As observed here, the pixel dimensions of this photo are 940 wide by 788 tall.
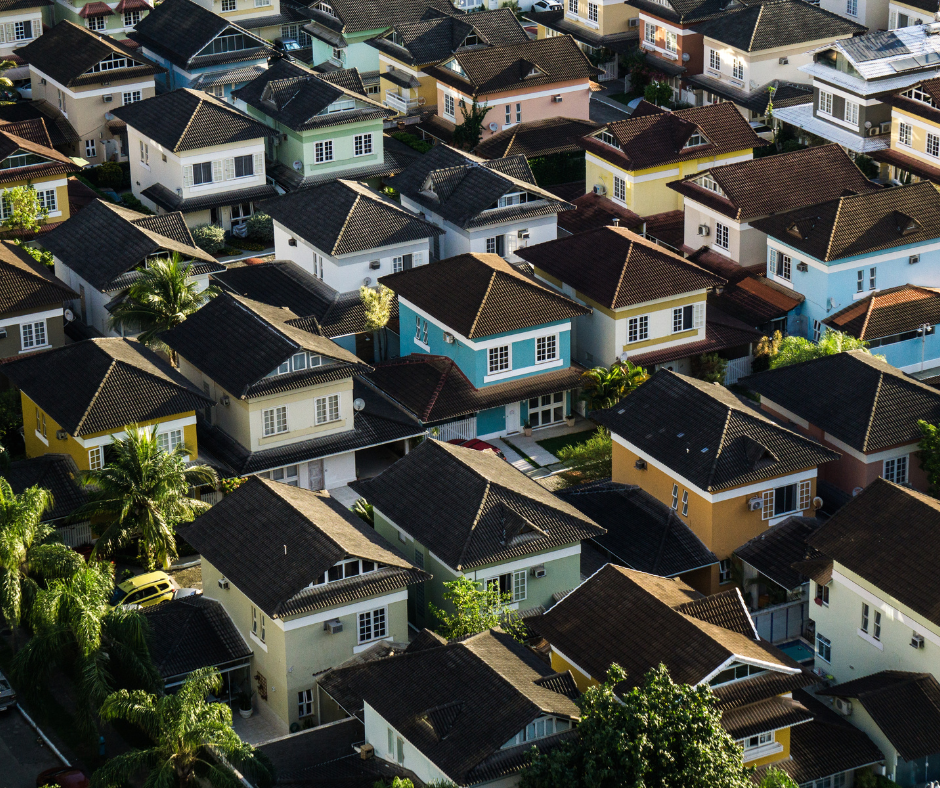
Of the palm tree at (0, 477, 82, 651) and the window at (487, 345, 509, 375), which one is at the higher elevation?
the palm tree at (0, 477, 82, 651)

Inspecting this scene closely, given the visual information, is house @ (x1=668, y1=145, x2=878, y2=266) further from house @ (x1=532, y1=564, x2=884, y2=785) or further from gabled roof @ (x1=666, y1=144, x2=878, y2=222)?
house @ (x1=532, y1=564, x2=884, y2=785)

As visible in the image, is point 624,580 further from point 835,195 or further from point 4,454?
point 835,195

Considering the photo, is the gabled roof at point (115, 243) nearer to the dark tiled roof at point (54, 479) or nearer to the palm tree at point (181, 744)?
the dark tiled roof at point (54, 479)

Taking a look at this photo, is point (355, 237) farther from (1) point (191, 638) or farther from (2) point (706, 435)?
(1) point (191, 638)

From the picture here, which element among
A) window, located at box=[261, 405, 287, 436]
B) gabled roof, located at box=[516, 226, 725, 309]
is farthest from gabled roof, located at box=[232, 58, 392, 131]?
window, located at box=[261, 405, 287, 436]

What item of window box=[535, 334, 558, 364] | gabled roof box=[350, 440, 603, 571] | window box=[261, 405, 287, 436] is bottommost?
window box=[535, 334, 558, 364]

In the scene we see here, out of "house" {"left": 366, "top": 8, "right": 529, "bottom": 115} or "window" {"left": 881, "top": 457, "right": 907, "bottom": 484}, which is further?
"house" {"left": 366, "top": 8, "right": 529, "bottom": 115}

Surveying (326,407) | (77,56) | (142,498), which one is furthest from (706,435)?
(77,56)
